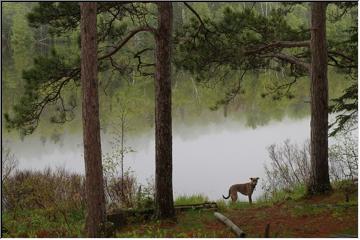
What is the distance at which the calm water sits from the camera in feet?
64.6

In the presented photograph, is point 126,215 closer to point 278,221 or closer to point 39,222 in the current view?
point 39,222

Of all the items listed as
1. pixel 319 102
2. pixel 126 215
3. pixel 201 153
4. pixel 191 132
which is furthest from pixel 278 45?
pixel 191 132

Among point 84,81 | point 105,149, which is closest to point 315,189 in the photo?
point 84,81

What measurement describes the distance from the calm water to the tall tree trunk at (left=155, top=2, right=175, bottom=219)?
695 centimetres

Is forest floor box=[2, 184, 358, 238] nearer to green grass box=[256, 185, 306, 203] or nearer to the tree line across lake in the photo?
green grass box=[256, 185, 306, 203]

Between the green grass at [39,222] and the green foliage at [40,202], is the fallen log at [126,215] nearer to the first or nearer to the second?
the green grass at [39,222]

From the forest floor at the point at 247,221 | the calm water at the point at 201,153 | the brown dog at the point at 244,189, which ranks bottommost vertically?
the forest floor at the point at 247,221

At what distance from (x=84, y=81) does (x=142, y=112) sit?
28737mm

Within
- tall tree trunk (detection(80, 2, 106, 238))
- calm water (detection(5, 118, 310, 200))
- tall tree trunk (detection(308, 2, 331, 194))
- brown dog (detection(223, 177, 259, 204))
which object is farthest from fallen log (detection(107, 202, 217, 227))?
calm water (detection(5, 118, 310, 200))

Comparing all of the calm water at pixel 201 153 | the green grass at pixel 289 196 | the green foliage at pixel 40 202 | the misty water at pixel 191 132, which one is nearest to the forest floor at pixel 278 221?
the green grass at pixel 289 196

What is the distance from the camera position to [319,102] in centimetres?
1093

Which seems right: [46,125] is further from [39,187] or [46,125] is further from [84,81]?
[84,81]

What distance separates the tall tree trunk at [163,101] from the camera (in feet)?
32.0

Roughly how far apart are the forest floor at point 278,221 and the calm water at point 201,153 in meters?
6.04
